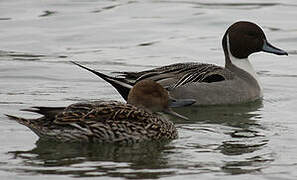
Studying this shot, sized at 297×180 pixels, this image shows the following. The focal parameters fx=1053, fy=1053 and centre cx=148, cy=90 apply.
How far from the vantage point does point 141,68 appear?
14203 mm

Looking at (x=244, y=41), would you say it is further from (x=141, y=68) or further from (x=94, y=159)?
(x=94, y=159)

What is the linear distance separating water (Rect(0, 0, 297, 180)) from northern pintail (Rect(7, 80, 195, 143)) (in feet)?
0.36

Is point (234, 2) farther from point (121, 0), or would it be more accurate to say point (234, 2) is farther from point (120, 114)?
point (120, 114)

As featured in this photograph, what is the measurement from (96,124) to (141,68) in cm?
476

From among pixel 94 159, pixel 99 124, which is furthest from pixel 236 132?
pixel 94 159

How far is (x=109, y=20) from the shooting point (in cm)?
1748

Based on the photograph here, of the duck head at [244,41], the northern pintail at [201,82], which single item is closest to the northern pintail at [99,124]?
the northern pintail at [201,82]

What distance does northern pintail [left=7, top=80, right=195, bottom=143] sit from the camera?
31.0 ft

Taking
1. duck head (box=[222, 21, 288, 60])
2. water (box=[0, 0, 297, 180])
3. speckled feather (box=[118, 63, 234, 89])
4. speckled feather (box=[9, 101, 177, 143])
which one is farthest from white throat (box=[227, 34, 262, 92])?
speckled feather (box=[9, 101, 177, 143])

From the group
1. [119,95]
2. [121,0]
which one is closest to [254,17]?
[121,0]

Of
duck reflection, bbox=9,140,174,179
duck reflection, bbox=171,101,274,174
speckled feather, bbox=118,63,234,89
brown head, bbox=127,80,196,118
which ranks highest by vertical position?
brown head, bbox=127,80,196,118

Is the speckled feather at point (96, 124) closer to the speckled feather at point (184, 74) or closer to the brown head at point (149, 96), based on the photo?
the brown head at point (149, 96)

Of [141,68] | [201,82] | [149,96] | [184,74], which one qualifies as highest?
[149,96]

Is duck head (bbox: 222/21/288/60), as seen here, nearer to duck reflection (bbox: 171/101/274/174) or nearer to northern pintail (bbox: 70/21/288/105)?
northern pintail (bbox: 70/21/288/105)
